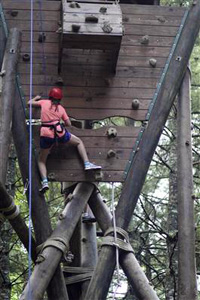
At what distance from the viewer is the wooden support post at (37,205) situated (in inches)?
235

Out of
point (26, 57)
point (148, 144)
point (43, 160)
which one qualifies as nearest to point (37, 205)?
point (43, 160)

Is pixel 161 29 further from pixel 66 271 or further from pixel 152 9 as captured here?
pixel 66 271

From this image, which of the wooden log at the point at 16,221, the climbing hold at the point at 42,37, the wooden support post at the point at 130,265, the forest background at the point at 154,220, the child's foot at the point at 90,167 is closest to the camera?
the wooden log at the point at 16,221

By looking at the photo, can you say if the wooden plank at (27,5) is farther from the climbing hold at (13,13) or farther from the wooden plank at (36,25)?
the wooden plank at (36,25)

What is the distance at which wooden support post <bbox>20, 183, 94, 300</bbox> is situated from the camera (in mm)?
5602

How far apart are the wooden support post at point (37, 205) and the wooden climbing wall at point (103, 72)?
0.91ft

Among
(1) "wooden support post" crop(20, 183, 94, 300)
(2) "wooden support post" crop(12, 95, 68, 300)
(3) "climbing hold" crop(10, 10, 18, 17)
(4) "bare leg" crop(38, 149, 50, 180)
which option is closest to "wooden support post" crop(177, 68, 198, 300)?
(1) "wooden support post" crop(20, 183, 94, 300)

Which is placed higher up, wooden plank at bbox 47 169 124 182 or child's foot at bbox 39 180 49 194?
wooden plank at bbox 47 169 124 182

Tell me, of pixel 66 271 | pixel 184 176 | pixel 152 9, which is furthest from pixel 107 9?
pixel 66 271

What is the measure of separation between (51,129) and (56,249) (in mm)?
1154

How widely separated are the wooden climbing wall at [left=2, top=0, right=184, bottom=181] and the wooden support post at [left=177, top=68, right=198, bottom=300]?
1.42 feet

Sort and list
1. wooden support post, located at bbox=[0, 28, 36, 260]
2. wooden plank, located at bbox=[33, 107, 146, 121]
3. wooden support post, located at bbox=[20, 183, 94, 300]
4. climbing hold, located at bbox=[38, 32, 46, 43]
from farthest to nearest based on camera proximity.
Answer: climbing hold, located at bbox=[38, 32, 46, 43]
wooden plank, located at bbox=[33, 107, 146, 121]
wooden support post, located at bbox=[20, 183, 94, 300]
wooden support post, located at bbox=[0, 28, 36, 260]

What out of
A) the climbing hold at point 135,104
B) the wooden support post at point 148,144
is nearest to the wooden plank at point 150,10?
the wooden support post at point 148,144

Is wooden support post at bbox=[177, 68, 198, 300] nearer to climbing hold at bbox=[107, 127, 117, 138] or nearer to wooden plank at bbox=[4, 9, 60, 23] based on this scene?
climbing hold at bbox=[107, 127, 117, 138]
